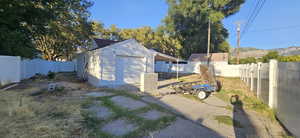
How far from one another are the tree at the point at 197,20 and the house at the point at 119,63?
15.9 metres

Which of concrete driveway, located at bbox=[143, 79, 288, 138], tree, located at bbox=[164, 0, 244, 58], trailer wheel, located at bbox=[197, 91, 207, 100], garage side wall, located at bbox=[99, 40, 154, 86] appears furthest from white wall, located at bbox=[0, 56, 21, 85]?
tree, located at bbox=[164, 0, 244, 58]

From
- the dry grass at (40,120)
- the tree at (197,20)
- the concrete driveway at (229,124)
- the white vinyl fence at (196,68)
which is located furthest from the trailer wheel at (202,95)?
the tree at (197,20)

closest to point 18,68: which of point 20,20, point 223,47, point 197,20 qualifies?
point 20,20

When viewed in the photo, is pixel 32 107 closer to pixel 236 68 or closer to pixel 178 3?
pixel 236 68

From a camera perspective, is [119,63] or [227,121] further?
[119,63]

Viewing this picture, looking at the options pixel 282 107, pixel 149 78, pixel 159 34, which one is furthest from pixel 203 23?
pixel 282 107

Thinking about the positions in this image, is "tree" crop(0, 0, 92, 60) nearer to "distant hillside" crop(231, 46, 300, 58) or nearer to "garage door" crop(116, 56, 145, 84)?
"garage door" crop(116, 56, 145, 84)

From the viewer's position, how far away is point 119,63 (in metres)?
9.52

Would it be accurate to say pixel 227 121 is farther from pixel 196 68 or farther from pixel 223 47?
pixel 223 47

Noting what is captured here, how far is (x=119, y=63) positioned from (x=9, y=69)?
645 centimetres

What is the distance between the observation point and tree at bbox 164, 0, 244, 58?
873 inches

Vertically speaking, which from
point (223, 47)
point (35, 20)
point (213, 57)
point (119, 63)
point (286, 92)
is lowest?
point (286, 92)

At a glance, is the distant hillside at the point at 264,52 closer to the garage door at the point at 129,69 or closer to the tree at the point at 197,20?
the tree at the point at 197,20

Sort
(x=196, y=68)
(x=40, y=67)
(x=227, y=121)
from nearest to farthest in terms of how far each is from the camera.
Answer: (x=227, y=121) → (x=40, y=67) → (x=196, y=68)
